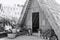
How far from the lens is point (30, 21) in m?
7.20

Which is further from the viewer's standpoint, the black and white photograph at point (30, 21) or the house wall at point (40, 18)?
the house wall at point (40, 18)

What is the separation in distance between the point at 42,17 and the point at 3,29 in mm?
3295

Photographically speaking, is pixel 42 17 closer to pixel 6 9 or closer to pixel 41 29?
pixel 41 29

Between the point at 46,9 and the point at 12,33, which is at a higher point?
the point at 46,9

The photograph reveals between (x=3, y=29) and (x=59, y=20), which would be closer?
(x=59, y=20)

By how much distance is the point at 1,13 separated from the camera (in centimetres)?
857

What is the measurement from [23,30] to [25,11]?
1631mm

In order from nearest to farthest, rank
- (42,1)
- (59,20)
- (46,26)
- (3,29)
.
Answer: (59,20) < (42,1) < (46,26) < (3,29)

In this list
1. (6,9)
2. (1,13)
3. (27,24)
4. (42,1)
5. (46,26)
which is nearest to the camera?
(42,1)

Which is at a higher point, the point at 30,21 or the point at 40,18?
the point at 40,18

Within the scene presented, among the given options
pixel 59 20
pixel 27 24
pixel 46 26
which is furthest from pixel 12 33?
pixel 59 20

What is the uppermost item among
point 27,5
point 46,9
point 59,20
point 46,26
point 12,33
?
point 27,5

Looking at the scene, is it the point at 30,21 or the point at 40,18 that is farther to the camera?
the point at 30,21

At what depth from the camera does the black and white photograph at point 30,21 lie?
4.84 metres
